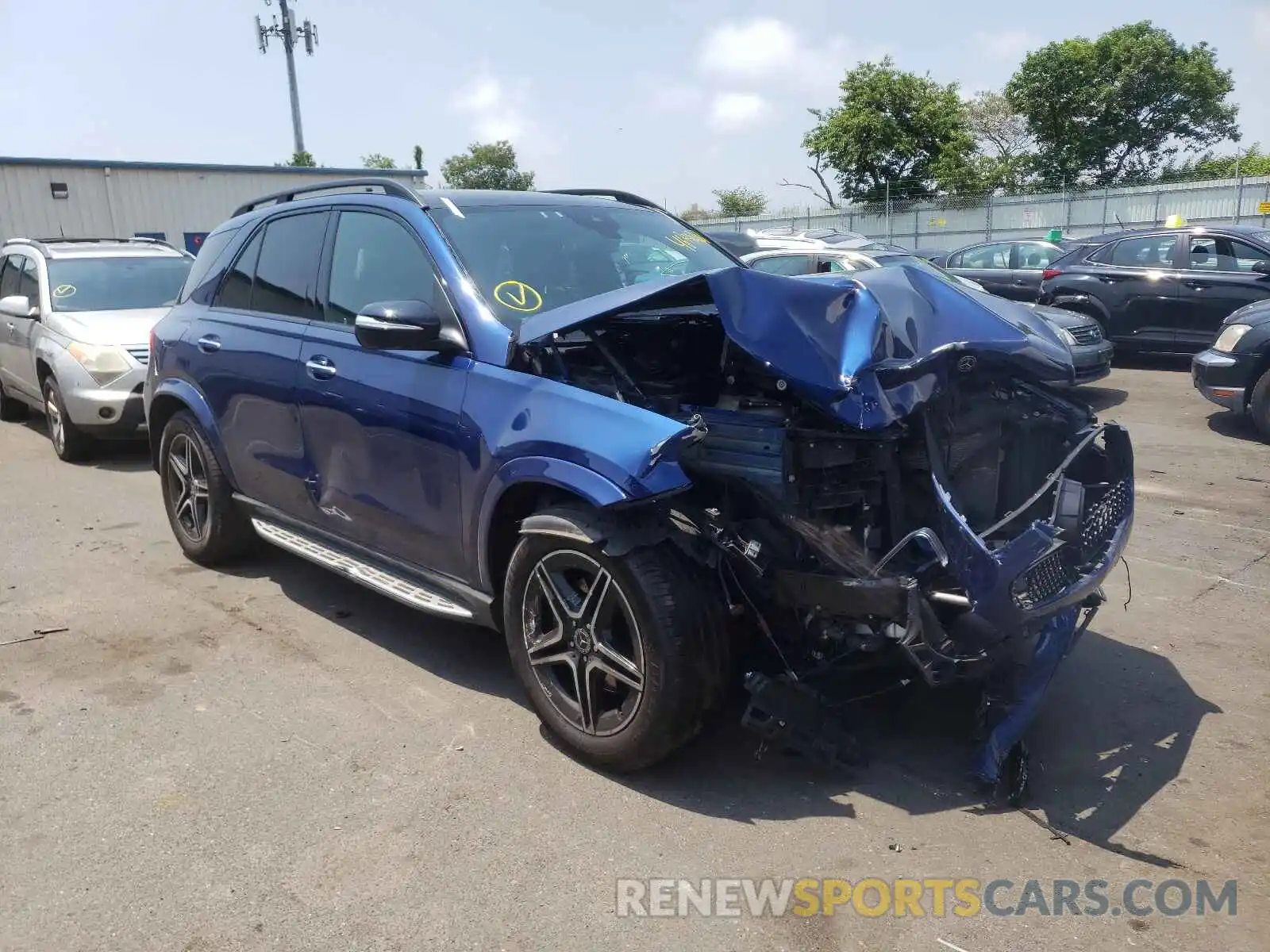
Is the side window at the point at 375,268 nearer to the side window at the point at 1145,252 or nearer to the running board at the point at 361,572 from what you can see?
the running board at the point at 361,572

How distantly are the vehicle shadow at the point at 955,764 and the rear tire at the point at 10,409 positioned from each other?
10.1 metres

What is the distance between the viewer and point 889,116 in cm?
3725

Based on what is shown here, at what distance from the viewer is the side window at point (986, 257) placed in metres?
14.9

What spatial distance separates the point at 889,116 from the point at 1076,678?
120 ft

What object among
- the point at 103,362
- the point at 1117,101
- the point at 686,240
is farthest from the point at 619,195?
the point at 1117,101

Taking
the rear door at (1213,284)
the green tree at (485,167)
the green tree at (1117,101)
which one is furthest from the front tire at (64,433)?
the green tree at (485,167)

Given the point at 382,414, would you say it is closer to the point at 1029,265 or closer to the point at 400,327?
the point at 400,327

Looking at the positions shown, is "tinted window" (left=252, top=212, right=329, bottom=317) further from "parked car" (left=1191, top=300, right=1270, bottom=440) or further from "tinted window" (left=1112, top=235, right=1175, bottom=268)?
"tinted window" (left=1112, top=235, right=1175, bottom=268)

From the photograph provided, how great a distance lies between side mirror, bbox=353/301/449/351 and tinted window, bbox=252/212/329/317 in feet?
3.28

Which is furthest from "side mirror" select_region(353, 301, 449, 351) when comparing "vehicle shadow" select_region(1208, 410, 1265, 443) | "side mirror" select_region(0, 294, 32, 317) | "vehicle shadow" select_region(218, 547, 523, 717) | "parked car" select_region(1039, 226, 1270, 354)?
"parked car" select_region(1039, 226, 1270, 354)

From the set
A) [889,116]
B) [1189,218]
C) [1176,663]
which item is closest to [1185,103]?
[889,116]

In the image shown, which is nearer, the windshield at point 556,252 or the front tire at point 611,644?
the front tire at point 611,644

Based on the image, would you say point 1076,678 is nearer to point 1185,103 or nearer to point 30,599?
point 30,599

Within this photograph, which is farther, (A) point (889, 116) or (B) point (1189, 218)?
(A) point (889, 116)
